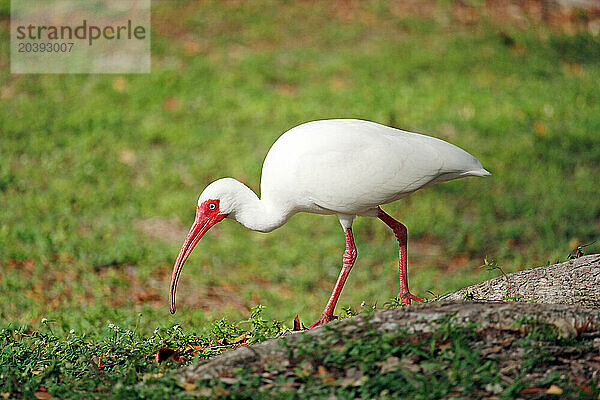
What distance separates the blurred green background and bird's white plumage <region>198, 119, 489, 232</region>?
5.86 ft

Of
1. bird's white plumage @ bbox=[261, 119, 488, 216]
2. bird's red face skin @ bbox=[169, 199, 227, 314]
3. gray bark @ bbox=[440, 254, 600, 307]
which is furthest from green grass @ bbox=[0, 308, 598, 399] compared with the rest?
bird's white plumage @ bbox=[261, 119, 488, 216]

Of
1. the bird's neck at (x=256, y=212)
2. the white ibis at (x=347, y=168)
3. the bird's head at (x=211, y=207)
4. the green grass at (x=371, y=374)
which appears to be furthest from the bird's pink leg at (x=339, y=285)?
the green grass at (x=371, y=374)

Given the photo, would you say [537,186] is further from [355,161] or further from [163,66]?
[163,66]

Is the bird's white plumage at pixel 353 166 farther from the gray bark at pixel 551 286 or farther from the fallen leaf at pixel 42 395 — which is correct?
the fallen leaf at pixel 42 395

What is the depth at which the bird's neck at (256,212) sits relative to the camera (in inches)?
167

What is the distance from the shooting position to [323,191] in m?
3.98

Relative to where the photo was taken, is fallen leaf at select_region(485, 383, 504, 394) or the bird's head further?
the bird's head

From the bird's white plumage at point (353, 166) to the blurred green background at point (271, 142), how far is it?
178 cm

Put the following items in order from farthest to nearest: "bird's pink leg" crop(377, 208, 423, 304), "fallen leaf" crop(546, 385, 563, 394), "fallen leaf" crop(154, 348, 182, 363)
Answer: "bird's pink leg" crop(377, 208, 423, 304) → "fallen leaf" crop(154, 348, 182, 363) → "fallen leaf" crop(546, 385, 563, 394)

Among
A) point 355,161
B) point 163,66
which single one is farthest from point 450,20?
point 355,161

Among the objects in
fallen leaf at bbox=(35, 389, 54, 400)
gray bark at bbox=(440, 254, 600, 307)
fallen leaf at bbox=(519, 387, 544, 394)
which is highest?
gray bark at bbox=(440, 254, 600, 307)

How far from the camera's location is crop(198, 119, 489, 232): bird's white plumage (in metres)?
3.96

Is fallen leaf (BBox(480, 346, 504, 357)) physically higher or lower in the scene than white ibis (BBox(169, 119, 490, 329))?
lower

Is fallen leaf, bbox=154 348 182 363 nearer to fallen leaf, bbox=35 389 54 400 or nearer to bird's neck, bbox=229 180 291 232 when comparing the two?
fallen leaf, bbox=35 389 54 400
